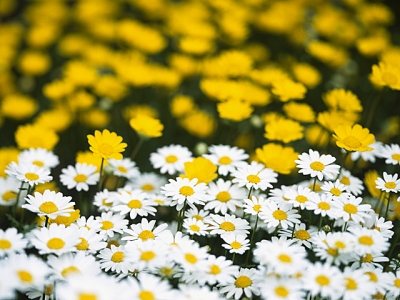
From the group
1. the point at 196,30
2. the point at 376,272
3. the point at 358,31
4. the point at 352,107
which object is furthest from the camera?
the point at 358,31

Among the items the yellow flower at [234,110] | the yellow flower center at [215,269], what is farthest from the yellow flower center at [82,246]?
the yellow flower at [234,110]

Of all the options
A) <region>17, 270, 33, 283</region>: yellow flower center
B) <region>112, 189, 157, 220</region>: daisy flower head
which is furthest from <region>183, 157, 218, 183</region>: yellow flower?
<region>17, 270, 33, 283</region>: yellow flower center

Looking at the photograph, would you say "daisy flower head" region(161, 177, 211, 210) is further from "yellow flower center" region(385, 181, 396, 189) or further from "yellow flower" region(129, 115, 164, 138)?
"yellow flower center" region(385, 181, 396, 189)

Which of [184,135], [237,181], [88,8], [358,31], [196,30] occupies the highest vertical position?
[88,8]

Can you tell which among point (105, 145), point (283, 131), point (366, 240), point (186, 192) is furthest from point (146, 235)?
point (283, 131)

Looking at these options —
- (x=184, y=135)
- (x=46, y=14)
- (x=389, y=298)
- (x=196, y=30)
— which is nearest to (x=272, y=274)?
(x=389, y=298)

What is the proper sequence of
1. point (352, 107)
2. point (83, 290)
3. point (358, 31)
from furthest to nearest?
point (358, 31)
point (352, 107)
point (83, 290)

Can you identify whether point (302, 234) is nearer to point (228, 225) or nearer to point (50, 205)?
point (228, 225)

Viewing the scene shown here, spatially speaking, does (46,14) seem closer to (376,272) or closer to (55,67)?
(55,67)
